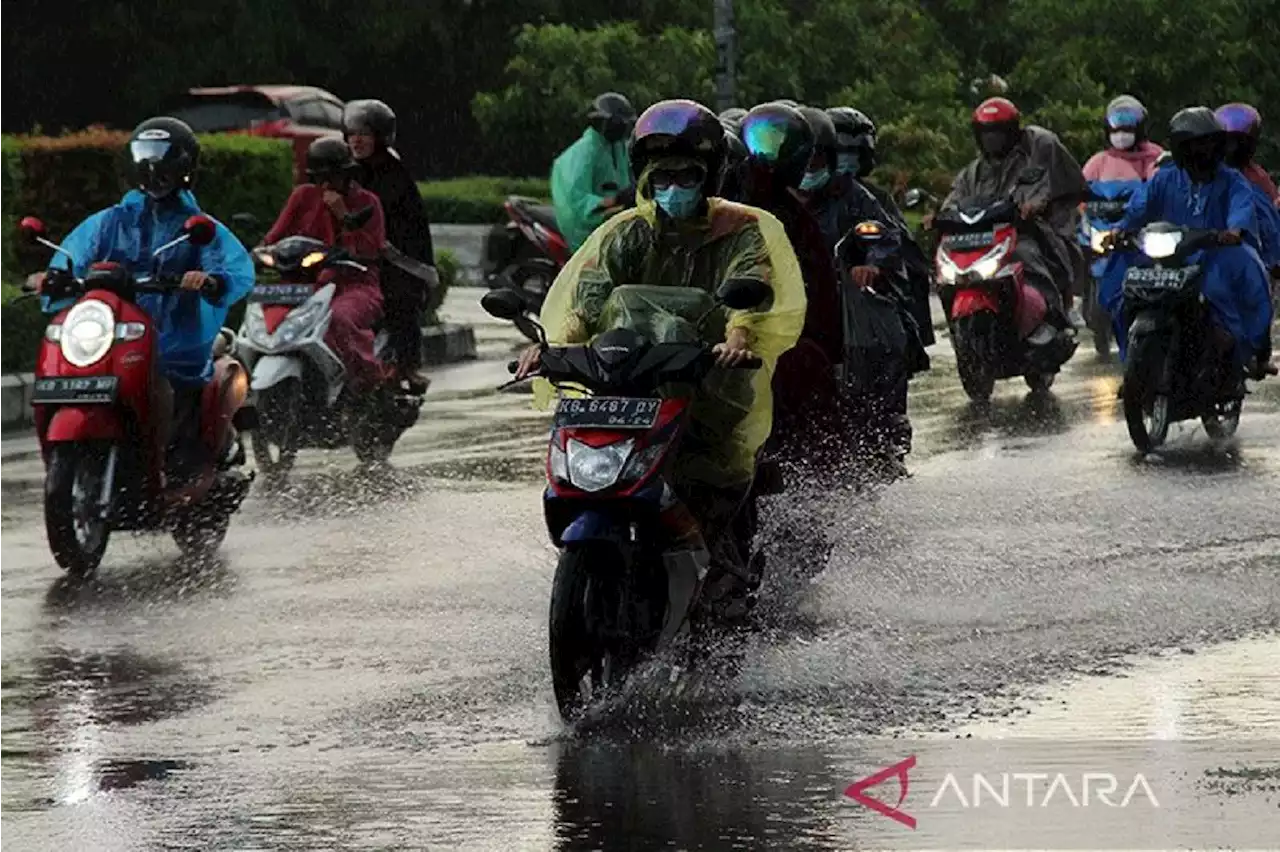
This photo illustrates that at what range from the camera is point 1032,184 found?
19.0 metres

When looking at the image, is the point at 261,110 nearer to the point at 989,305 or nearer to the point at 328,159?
the point at 989,305

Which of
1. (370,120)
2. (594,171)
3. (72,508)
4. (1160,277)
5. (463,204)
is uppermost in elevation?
(370,120)

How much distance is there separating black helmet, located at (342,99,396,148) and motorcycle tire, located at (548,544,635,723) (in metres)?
8.40

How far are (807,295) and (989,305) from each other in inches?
275

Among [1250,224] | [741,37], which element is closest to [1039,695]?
[1250,224]

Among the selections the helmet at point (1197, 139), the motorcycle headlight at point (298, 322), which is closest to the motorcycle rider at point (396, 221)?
the motorcycle headlight at point (298, 322)

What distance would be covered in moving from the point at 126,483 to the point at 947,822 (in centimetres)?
550

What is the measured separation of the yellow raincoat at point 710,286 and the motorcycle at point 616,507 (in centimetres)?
41

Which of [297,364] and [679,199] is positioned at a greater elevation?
[679,199]

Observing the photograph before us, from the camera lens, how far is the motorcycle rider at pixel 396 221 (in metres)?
16.6

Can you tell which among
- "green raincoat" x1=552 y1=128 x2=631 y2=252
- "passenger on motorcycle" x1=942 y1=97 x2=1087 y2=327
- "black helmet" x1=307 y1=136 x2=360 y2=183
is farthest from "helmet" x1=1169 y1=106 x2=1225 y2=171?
"green raincoat" x1=552 y1=128 x2=631 y2=252

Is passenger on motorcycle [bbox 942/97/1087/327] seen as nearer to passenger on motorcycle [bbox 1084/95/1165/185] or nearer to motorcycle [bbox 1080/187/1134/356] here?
motorcycle [bbox 1080/187/1134/356]

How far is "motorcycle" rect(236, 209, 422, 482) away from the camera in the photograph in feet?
49.9

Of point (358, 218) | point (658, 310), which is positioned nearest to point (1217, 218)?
point (358, 218)
